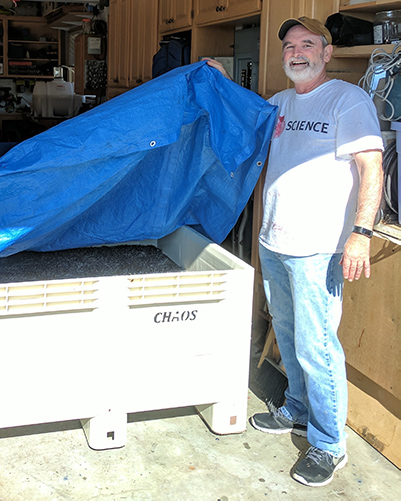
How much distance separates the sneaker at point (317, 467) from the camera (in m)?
1.91

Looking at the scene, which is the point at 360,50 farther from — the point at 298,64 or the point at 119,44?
the point at 119,44

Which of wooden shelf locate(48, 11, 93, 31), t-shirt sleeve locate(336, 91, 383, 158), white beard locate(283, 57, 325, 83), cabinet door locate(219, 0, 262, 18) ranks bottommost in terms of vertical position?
t-shirt sleeve locate(336, 91, 383, 158)

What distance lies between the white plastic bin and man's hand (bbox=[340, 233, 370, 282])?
0.30 m

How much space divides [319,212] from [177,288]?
1.71 feet

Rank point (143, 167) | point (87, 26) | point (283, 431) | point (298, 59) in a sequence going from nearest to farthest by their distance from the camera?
point (298, 59) < point (283, 431) < point (143, 167) < point (87, 26)

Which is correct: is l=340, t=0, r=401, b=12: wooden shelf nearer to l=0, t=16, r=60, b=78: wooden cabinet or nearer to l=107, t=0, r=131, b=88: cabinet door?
l=107, t=0, r=131, b=88: cabinet door

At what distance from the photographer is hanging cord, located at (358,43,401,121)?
1.97m

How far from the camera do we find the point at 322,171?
6.14 ft

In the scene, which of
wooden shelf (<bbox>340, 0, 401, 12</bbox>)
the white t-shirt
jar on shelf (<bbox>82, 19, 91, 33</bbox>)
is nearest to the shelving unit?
wooden shelf (<bbox>340, 0, 401, 12</bbox>)

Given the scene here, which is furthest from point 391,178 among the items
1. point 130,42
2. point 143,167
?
point 130,42

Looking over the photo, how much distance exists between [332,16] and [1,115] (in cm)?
690

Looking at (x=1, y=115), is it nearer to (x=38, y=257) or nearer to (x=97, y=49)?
(x=97, y=49)

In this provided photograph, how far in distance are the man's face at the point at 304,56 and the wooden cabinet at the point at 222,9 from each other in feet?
2.59

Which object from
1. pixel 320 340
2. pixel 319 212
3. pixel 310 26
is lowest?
pixel 320 340
